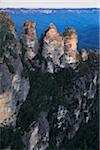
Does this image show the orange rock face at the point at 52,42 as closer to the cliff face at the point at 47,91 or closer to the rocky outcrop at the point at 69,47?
the cliff face at the point at 47,91

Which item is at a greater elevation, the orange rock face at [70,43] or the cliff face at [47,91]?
the orange rock face at [70,43]

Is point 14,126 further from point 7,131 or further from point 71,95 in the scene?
point 71,95

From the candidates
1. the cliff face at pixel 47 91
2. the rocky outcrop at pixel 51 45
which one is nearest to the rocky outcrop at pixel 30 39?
the cliff face at pixel 47 91

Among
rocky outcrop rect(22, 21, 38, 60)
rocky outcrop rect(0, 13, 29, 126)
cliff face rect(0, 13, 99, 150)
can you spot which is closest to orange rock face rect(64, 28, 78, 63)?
cliff face rect(0, 13, 99, 150)

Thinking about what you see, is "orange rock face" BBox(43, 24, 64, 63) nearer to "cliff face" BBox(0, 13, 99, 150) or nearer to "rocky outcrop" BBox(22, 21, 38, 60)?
"cliff face" BBox(0, 13, 99, 150)

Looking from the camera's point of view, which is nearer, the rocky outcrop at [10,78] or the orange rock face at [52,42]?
the rocky outcrop at [10,78]

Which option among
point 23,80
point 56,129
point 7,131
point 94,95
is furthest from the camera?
point 94,95

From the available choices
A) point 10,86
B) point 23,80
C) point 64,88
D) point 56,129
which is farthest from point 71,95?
point 10,86
